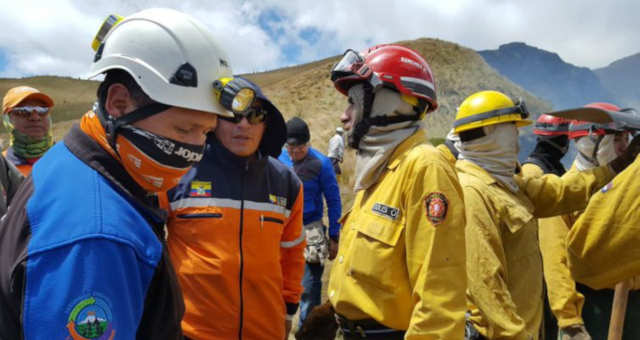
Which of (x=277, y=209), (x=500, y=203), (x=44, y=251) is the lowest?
(x=277, y=209)

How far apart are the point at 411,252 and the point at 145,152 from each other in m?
1.32

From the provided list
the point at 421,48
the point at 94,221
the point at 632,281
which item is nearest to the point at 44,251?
the point at 94,221

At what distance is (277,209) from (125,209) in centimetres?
152

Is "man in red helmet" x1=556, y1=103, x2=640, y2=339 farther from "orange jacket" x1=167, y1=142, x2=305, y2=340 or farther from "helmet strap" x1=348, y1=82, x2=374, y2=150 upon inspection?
"orange jacket" x1=167, y1=142, x2=305, y2=340

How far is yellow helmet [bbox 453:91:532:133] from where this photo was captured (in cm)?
276

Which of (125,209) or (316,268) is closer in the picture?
(125,209)

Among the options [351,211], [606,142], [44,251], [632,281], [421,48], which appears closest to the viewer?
[44,251]

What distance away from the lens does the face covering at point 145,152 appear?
1.29 meters

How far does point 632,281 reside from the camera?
314 centimetres

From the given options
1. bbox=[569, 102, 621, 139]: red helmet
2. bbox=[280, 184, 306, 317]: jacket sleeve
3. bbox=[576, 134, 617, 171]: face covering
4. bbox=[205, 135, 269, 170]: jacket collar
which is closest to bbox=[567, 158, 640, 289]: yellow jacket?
bbox=[569, 102, 621, 139]: red helmet

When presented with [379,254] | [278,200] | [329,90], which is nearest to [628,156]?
[379,254]

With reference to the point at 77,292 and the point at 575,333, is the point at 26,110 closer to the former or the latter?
the point at 77,292

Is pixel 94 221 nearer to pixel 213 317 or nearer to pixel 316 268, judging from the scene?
pixel 213 317

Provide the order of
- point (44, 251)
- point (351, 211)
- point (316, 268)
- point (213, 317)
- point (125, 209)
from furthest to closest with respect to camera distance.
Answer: point (316, 268) < point (351, 211) < point (213, 317) < point (125, 209) < point (44, 251)
